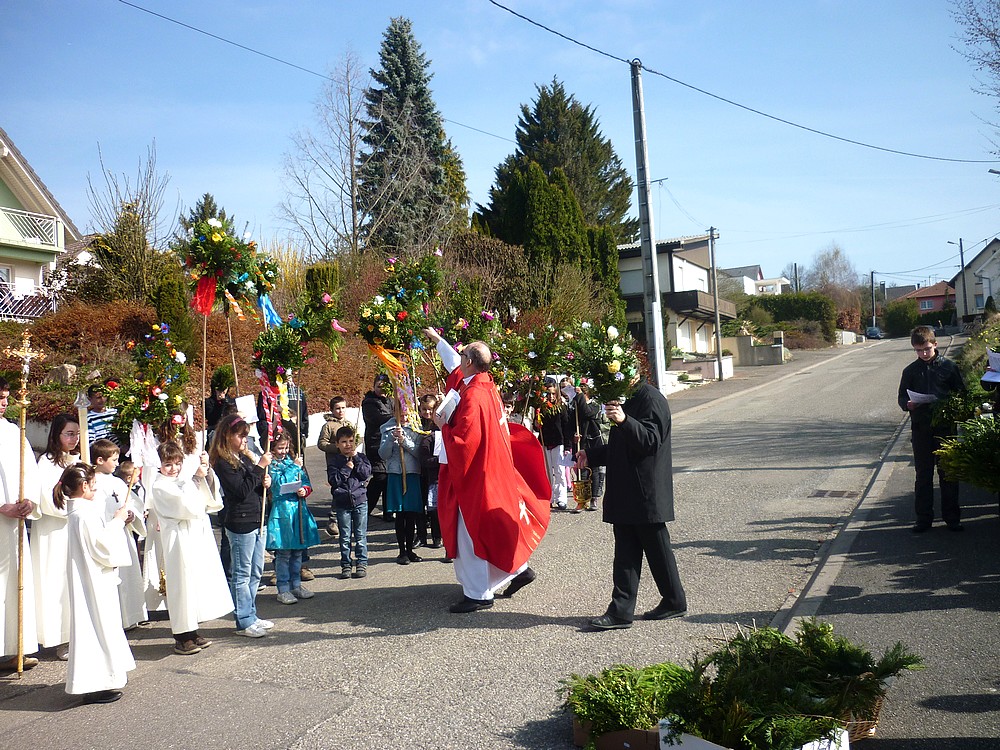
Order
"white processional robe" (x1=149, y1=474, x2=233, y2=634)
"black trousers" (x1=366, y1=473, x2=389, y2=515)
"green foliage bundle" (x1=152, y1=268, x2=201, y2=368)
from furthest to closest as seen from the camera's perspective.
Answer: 1. "green foliage bundle" (x1=152, y1=268, x2=201, y2=368)
2. "black trousers" (x1=366, y1=473, x2=389, y2=515)
3. "white processional robe" (x1=149, y1=474, x2=233, y2=634)

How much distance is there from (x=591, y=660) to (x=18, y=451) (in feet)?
15.1

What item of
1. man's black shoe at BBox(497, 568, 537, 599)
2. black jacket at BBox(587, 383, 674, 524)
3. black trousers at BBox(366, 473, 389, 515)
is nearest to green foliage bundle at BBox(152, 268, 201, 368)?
black trousers at BBox(366, 473, 389, 515)

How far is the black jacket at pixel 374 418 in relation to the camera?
33.9 feet

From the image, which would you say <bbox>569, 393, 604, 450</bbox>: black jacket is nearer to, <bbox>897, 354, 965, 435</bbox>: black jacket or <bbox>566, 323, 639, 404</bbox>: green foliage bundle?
<bbox>897, 354, 965, 435</bbox>: black jacket

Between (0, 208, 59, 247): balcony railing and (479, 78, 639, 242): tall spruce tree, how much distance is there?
84.9 feet

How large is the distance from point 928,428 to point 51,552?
313 inches

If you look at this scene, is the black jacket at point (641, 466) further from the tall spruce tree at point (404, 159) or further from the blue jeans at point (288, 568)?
the tall spruce tree at point (404, 159)

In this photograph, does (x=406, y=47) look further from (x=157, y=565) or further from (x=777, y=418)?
(x=157, y=565)

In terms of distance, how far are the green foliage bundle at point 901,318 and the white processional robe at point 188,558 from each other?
7966cm

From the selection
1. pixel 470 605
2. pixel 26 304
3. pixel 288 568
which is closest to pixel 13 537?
pixel 288 568

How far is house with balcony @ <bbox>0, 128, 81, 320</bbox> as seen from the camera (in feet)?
96.7

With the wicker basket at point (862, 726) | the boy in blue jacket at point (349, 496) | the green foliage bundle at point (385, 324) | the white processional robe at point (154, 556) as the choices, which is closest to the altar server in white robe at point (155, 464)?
the white processional robe at point (154, 556)

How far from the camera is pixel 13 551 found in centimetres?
632

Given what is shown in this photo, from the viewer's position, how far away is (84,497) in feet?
18.6
